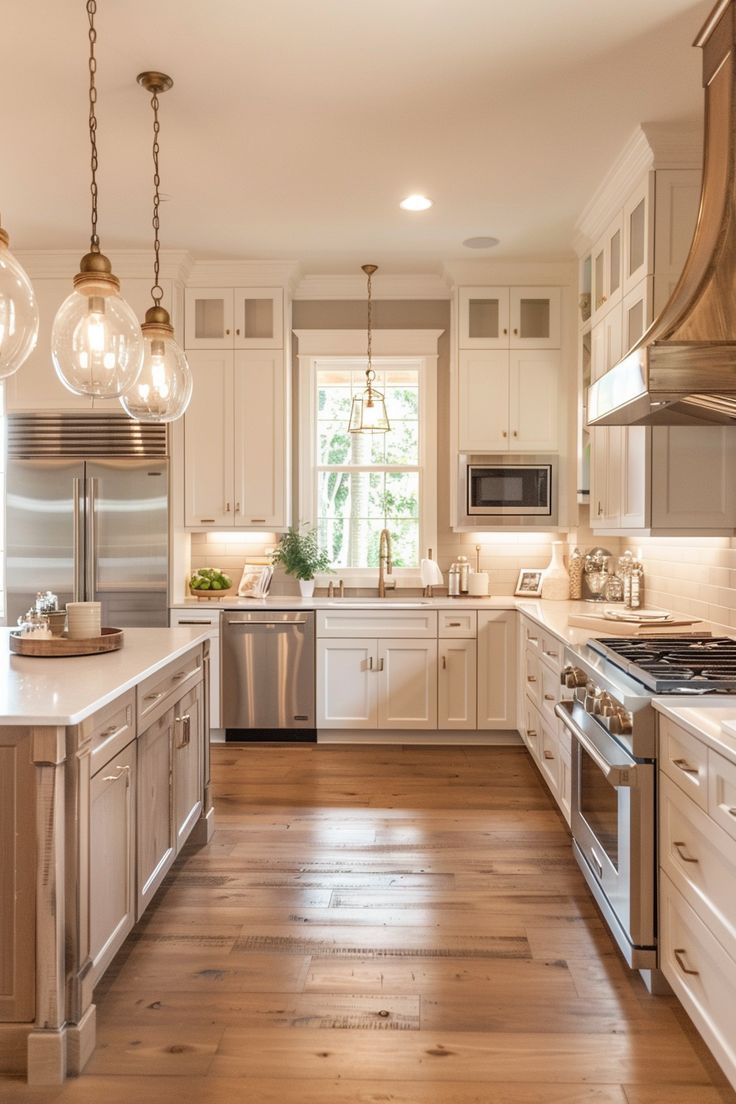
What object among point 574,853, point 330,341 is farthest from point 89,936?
point 330,341

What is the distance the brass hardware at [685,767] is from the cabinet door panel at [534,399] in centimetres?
326

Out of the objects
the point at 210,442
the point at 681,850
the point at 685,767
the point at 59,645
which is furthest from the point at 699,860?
the point at 210,442

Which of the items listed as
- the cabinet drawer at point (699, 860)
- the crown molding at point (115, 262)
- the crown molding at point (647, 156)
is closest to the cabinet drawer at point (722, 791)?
the cabinet drawer at point (699, 860)

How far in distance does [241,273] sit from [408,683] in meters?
2.80

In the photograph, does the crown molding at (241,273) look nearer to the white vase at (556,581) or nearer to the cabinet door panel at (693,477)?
the white vase at (556,581)

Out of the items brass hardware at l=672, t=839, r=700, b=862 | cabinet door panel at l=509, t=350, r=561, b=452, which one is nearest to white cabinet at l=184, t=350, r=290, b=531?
cabinet door panel at l=509, t=350, r=561, b=452

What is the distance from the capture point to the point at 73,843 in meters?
2.03

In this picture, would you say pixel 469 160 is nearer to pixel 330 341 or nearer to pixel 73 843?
pixel 330 341

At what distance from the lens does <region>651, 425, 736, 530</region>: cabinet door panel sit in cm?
339

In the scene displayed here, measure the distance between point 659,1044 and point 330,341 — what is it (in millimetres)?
4498

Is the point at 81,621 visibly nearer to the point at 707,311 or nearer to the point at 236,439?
the point at 707,311

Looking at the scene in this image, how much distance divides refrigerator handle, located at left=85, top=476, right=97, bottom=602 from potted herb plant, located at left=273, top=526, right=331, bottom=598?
3.71 feet

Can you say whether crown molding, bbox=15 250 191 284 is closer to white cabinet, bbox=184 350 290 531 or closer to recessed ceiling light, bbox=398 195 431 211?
white cabinet, bbox=184 350 290 531

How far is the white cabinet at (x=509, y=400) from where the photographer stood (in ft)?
17.1
